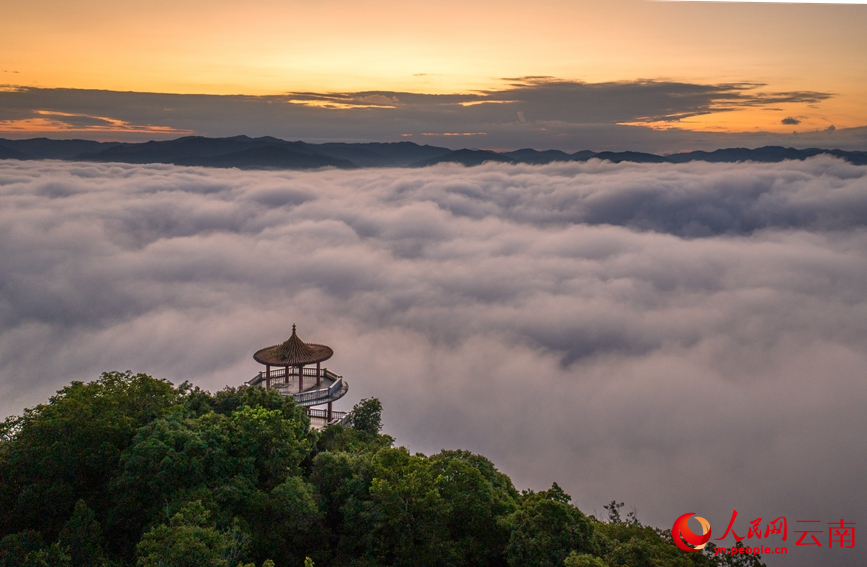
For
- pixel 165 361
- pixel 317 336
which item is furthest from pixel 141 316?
pixel 317 336

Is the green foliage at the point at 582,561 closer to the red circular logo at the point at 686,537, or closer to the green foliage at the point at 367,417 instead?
the red circular logo at the point at 686,537

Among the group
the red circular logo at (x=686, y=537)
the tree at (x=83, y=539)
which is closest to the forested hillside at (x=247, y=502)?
the tree at (x=83, y=539)

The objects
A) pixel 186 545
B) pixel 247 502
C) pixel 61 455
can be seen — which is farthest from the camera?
pixel 247 502

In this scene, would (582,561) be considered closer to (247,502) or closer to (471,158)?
(247,502)

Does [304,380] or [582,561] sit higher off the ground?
[582,561]

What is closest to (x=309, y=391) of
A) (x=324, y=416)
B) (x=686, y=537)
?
(x=324, y=416)

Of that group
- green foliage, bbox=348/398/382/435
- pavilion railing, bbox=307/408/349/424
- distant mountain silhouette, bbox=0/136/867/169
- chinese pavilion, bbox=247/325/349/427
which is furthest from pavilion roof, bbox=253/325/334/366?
distant mountain silhouette, bbox=0/136/867/169
